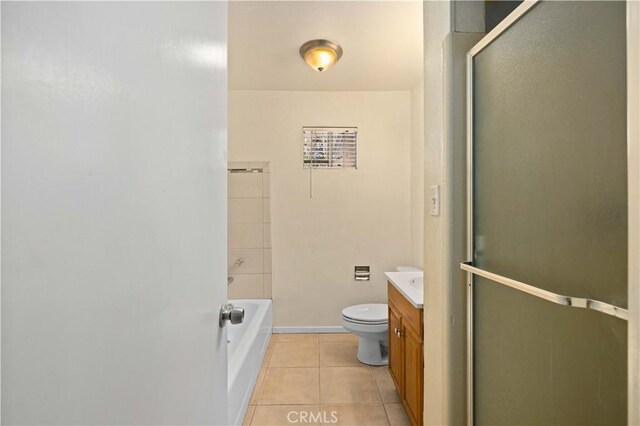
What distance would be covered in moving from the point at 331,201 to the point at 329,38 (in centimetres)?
155

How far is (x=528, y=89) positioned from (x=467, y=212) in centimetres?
47

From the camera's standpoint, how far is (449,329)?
1232 millimetres

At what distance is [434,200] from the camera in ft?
4.39

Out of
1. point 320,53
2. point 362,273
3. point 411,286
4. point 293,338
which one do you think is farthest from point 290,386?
point 320,53

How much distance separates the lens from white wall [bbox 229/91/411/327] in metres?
3.27

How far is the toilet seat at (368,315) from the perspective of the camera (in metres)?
2.45

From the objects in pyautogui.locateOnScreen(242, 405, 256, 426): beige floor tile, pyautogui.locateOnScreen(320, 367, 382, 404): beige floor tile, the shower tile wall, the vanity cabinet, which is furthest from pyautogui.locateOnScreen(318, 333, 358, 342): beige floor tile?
pyautogui.locateOnScreen(242, 405, 256, 426): beige floor tile

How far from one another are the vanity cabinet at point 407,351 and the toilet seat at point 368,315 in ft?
0.68

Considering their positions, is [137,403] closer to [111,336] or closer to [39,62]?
[111,336]

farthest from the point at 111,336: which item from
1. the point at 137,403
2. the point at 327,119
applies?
the point at 327,119

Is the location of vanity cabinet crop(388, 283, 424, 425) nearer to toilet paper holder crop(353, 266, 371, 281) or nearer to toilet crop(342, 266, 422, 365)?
toilet crop(342, 266, 422, 365)

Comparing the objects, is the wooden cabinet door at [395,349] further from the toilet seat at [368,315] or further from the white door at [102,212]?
the white door at [102,212]

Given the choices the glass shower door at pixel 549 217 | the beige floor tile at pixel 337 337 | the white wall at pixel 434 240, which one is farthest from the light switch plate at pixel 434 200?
the beige floor tile at pixel 337 337

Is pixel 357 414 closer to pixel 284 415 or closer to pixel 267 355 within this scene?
pixel 284 415
